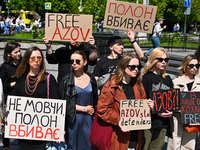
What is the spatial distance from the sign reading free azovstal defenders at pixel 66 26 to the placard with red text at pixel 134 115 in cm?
177

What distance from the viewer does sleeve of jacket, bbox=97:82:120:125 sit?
13.3 ft

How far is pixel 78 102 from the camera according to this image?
4.41 meters

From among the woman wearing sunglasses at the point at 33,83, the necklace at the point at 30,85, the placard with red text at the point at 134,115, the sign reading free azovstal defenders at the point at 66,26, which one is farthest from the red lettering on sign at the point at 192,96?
the necklace at the point at 30,85

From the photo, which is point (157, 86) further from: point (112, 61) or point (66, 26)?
point (66, 26)

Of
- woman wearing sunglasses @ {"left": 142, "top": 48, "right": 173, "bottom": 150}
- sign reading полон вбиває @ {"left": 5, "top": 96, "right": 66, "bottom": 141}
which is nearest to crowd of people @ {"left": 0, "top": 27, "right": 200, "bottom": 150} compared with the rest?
woman wearing sunglasses @ {"left": 142, "top": 48, "right": 173, "bottom": 150}

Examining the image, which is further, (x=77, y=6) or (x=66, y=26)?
(x=77, y=6)

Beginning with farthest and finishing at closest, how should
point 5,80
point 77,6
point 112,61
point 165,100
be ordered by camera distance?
point 77,6 → point 112,61 → point 5,80 → point 165,100

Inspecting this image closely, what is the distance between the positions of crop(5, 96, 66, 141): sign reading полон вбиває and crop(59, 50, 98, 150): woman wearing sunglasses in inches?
6.5

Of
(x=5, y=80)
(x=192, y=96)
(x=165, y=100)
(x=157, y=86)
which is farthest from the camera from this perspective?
(x=5, y=80)

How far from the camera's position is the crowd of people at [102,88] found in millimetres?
4137

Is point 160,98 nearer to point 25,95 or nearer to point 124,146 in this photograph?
point 124,146

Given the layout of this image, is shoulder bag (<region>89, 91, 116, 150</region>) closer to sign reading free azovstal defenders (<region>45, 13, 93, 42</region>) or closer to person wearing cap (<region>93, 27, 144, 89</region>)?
person wearing cap (<region>93, 27, 144, 89</region>)

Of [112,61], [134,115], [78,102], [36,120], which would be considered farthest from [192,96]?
[36,120]

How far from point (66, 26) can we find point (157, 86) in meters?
1.90
